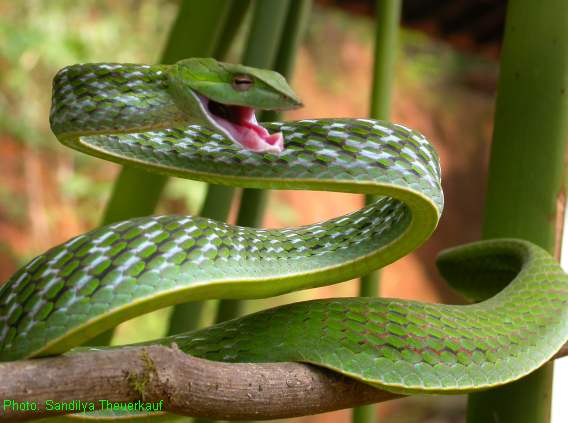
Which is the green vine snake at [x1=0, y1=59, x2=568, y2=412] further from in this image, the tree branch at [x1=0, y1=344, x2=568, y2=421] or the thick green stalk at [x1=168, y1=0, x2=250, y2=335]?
the thick green stalk at [x1=168, y1=0, x2=250, y2=335]

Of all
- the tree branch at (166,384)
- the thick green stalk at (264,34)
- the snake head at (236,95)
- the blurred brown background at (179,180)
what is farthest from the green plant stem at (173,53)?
the blurred brown background at (179,180)

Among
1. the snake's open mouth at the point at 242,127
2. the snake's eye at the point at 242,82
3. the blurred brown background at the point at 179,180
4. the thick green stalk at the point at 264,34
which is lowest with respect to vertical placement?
the blurred brown background at the point at 179,180

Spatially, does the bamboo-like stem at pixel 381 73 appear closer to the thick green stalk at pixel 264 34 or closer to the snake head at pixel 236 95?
the thick green stalk at pixel 264 34

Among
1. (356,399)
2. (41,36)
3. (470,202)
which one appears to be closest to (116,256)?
(356,399)

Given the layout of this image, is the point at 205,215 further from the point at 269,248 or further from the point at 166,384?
the point at 166,384

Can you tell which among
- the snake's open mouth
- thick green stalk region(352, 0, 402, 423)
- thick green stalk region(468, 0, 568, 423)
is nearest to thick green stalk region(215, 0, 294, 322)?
thick green stalk region(352, 0, 402, 423)

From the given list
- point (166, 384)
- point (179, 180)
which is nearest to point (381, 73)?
point (166, 384)

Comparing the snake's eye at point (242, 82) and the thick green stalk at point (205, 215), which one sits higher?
the snake's eye at point (242, 82)
